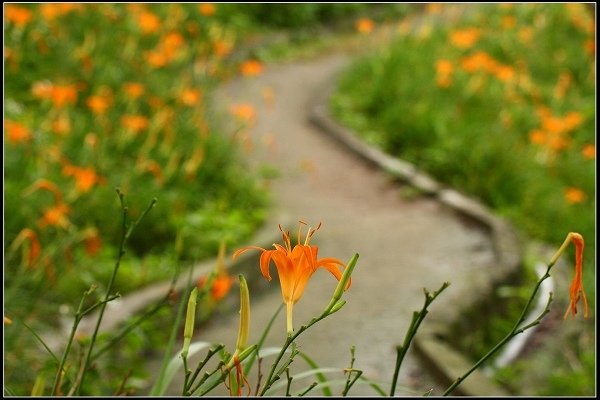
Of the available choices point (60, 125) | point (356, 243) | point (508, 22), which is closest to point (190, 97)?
point (60, 125)

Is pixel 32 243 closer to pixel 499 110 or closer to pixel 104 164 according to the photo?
pixel 104 164

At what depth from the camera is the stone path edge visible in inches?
125

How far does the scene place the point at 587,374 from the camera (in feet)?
12.1

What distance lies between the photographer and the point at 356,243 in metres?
4.89

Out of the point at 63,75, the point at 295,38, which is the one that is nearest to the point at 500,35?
the point at 295,38

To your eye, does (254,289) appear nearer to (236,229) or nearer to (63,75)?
(236,229)

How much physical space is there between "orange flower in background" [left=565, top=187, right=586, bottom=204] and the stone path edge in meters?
0.54

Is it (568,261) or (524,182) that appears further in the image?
(524,182)

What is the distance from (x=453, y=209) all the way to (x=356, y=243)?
1.28 metres

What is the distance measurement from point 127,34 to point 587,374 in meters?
4.61

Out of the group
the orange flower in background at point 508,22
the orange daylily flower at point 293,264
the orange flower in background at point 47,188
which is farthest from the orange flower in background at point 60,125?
the orange flower in background at point 508,22

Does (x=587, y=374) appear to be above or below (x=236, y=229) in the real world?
below

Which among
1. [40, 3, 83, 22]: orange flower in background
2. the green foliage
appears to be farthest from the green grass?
[40, 3, 83, 22]: orange flower in background

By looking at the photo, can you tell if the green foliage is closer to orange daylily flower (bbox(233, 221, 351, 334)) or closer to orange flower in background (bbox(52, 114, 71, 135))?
orange flower in background (bbox(52, 114, 71, 135))
